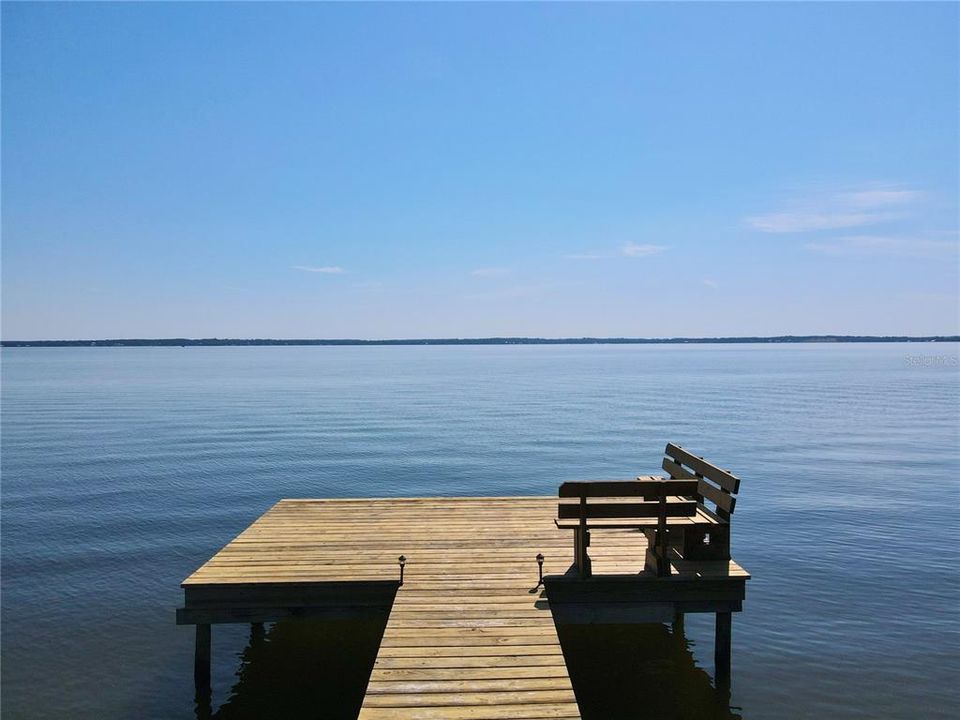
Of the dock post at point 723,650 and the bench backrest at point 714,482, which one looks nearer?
the bench backrest at point 714,482

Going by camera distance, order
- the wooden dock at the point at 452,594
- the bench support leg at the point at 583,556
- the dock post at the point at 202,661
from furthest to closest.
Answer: the dock post at the point at 202,661 → the bench support leg at the point at 583,556 → the wooden dock at the point at 452,594

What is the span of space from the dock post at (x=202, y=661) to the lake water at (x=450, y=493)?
0.72 ft

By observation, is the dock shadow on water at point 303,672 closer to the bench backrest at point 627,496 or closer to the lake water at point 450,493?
the lake water at point 450,493

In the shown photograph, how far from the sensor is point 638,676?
1114 centimetres

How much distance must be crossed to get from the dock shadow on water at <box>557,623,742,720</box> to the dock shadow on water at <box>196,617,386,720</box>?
10.3ft

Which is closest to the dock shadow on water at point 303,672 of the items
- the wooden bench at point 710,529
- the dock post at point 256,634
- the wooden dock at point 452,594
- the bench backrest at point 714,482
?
the dock post at point 256,634

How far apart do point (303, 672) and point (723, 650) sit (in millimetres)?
6143

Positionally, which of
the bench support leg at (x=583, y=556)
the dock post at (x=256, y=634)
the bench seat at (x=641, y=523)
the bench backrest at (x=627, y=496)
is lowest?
the dock post at (x=256, y=634)

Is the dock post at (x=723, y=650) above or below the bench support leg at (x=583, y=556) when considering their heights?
below

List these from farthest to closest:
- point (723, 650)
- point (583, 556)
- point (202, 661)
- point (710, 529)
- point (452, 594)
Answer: point (723, 650)
point (202, 661)
point (710, 529)
point (583, 556)
point (452, 594)

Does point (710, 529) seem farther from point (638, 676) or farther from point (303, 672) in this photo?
point (303, 672)

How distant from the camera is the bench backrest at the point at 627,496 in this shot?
9305 mm

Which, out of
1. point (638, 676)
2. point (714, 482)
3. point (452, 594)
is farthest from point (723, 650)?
point (452, 594)

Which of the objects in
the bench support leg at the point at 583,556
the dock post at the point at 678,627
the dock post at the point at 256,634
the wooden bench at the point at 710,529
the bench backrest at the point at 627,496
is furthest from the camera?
the dock post at the point at 678,627
